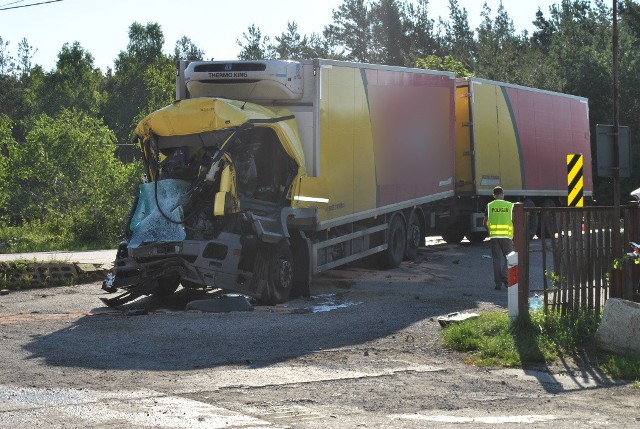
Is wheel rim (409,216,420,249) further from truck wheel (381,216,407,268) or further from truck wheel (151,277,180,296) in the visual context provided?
truck wheel (151,277,180,296)

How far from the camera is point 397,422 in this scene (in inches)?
309

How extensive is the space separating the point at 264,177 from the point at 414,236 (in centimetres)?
677

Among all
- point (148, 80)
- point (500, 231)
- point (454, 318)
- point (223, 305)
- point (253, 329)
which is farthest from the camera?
point (148, 80)

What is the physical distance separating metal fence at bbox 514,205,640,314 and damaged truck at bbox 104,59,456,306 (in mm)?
4285

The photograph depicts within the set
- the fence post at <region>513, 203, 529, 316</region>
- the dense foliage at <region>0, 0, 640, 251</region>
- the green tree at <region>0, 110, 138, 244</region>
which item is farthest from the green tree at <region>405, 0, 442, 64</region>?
the fence post at <region>513, 203, 529, 316</region>

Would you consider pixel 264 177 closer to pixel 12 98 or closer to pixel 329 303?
pixel 329 303

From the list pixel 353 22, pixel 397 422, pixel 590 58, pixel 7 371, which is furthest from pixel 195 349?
pixel 353 22

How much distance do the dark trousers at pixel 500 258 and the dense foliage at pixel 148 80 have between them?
568 inches

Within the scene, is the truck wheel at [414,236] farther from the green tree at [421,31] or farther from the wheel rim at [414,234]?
the green tree at [421,31]

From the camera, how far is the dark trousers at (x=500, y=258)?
A: 57.9 ft

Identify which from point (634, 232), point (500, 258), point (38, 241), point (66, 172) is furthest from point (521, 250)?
point (66, 172)

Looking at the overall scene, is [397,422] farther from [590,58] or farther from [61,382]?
[590,58]

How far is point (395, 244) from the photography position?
21312 millimetres

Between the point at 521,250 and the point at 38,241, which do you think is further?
the point at 38,241
